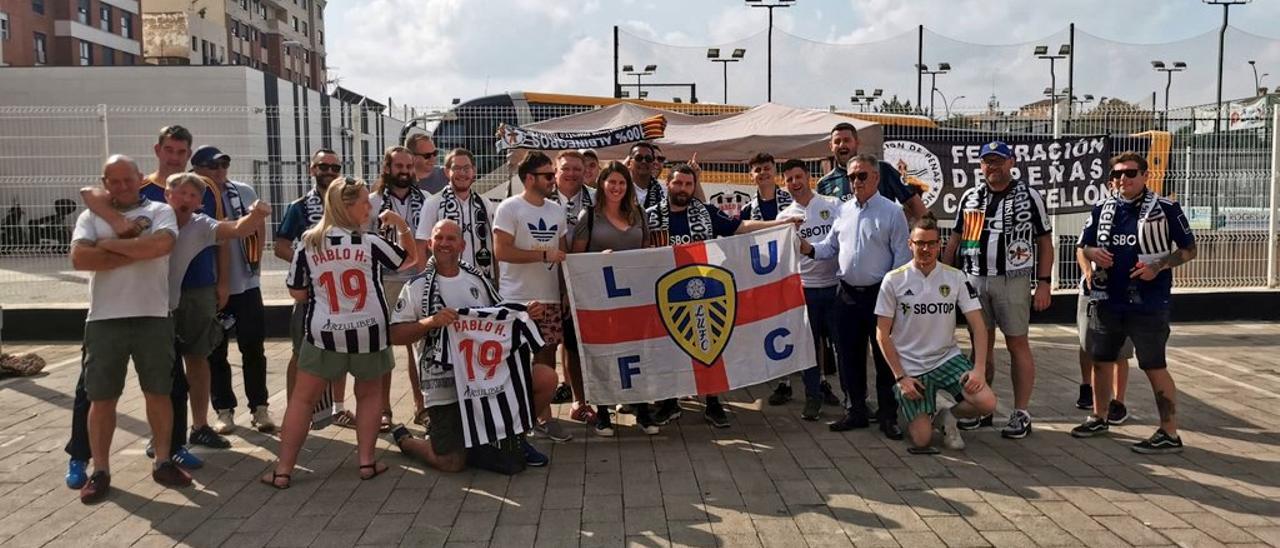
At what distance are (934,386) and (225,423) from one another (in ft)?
14.7

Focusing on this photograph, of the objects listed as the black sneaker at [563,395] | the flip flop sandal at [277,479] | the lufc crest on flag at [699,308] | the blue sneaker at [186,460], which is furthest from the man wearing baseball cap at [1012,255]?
the blue sneaker at [186,460]

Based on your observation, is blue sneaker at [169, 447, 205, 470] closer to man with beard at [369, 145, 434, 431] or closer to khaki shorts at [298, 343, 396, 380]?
khaki shorts at [298, 343, 396, 380]

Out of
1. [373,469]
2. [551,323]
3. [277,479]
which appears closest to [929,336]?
[551,323]

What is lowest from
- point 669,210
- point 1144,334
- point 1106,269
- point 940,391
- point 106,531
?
point 106,531

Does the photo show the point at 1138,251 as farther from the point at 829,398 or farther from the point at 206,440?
the point at 206,440

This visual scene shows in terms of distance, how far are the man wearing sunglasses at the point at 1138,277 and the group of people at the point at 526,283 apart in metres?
0.01

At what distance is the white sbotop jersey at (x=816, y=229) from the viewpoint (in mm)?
6387

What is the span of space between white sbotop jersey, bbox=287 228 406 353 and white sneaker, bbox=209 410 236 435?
1618mm

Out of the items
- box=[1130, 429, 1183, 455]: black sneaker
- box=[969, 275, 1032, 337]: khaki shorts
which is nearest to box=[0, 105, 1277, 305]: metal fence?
box=[969, 275, 1032, 337]: khaki shorts

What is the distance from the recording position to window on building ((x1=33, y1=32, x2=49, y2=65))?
157 feet

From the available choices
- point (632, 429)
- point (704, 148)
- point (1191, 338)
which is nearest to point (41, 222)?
point (704, 148)

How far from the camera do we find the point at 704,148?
9.35m

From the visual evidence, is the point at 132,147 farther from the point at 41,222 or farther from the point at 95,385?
the point at 95,385

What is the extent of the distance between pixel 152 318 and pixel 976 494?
14.0 feet
